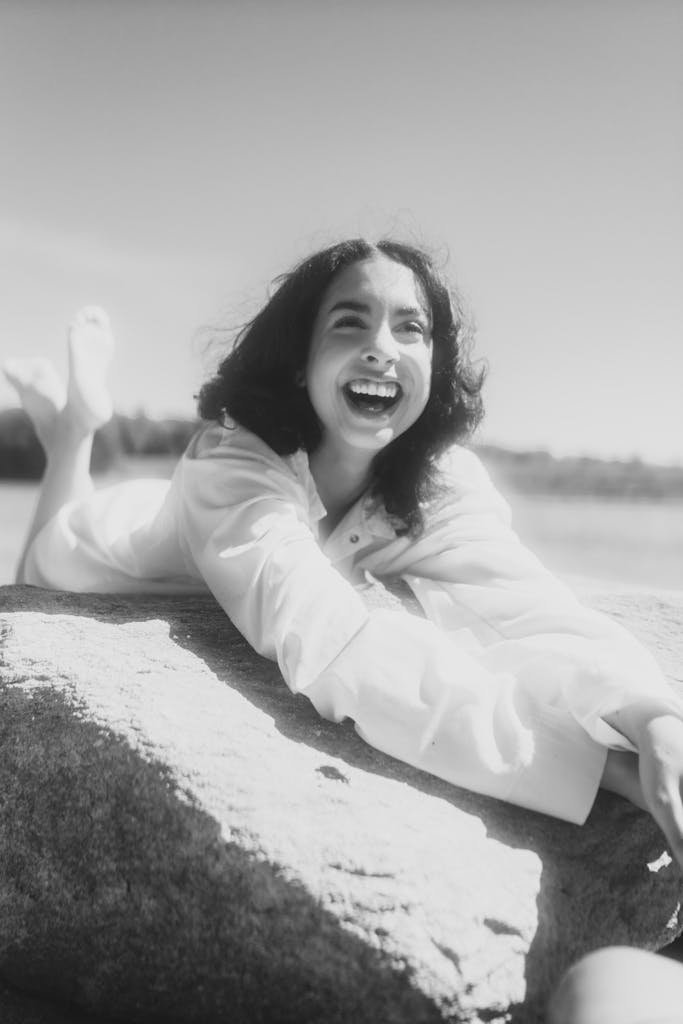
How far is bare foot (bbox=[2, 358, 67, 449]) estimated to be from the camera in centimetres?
368

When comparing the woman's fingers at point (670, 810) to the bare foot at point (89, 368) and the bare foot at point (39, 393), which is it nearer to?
the bare foot at point (89, 368)

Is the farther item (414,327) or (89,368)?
(89,368)

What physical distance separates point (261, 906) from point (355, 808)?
20 cm

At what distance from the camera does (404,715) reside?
1.57 m

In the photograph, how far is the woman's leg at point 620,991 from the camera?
1.06 metres

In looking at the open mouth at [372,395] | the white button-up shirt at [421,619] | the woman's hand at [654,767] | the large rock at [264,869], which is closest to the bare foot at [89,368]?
the white button-up shirt at [421,619]

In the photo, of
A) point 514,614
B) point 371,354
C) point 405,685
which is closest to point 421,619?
point 405,685

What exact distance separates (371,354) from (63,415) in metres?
1.74

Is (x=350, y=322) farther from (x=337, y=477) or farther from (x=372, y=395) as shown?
(x=337, y=477)

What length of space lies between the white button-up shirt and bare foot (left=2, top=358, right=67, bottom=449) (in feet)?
3.06

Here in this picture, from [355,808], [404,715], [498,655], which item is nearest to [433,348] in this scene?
[498,655]

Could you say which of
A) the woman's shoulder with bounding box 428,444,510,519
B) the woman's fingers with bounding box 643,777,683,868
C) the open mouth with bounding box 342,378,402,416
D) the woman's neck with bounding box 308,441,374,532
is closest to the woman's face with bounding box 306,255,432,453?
the open mouth with bounding box 342,378,402,416

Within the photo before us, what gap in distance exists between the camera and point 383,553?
2.63 meters

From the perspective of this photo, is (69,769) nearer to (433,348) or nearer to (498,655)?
(498,655)
